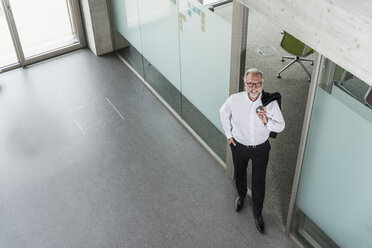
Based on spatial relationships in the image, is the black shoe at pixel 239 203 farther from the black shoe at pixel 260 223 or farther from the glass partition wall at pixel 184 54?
the glass partition wall at pixel 184 54

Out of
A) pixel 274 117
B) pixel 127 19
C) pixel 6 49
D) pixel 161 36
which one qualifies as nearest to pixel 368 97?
pixel 274 117

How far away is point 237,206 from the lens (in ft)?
15.7

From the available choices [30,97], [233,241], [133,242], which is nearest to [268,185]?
[233,241]

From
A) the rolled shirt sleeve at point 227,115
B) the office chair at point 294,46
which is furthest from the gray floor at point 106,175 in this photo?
the office chair at point 294,46

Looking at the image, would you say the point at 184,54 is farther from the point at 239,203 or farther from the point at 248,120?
the point at 239,203

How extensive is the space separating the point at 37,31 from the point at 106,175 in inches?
120

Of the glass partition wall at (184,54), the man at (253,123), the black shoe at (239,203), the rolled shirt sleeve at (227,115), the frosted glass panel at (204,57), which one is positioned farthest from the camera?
the black shoe at (239,203)

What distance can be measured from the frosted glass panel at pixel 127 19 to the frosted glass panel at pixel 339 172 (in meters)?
3.12

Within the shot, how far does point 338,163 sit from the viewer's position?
3.61 m

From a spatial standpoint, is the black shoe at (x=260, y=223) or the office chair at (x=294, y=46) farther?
the office chair at (x=294, y=46)

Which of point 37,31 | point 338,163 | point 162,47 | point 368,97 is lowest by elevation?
point 37,31

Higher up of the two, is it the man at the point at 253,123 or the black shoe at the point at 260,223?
the man at the point at 253,123

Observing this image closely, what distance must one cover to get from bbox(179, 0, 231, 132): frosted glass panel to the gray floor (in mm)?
674

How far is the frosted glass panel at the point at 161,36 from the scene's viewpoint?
5160 mm
